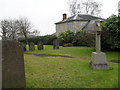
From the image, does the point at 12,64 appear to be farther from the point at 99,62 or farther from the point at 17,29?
the point at 17,29

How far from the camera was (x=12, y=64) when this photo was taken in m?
3.77

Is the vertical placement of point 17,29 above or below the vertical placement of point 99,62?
above

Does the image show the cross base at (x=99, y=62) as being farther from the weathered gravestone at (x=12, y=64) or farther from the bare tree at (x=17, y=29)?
the bare tree at (x=17, y=29)

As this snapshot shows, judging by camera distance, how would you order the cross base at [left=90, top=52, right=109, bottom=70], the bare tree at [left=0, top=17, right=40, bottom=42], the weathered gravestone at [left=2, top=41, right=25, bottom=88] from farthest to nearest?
the bare tree at [left=0, top=17, right=40, bottom=42]
the cross base at [left=90, top=52, right=109, bottom=70]
the weathered gravestone at [left=2, top=41, right=25, bottom=88]

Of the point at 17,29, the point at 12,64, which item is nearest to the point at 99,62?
the point at 12,64

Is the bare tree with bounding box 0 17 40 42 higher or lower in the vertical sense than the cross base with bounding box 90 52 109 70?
higher

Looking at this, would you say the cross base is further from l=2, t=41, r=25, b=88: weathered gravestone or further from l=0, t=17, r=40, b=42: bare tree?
l=0, t=17, r=40, b=42: bare tree

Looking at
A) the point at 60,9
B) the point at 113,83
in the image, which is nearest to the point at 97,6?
the point at 60,9

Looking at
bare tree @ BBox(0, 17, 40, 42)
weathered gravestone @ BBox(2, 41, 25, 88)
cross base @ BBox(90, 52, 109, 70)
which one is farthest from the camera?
bare tree @ BBox(0, 17, 40, 42)

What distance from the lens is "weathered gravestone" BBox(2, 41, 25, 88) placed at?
3.73 m

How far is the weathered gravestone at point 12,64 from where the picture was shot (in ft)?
12.2

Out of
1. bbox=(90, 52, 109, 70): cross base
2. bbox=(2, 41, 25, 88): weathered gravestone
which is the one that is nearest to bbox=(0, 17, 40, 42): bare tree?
bbox=(90, 52, 109, 70): cross base

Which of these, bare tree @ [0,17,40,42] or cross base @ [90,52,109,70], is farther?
bare tree @ [0,17,40,42]

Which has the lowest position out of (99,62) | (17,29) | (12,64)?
(99,62)
